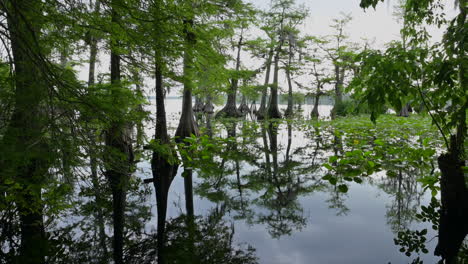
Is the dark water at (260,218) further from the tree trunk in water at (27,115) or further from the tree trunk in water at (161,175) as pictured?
the tree trunk in water at (27,115)

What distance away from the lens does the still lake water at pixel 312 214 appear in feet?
10.3

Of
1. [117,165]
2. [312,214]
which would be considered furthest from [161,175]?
[312,214]

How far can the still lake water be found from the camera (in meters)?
3.12

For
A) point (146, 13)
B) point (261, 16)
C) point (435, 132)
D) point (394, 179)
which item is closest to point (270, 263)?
point (146, 13)

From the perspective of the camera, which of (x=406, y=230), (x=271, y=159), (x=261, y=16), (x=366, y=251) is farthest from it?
(x=261, y=16)

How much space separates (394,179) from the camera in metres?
5.48

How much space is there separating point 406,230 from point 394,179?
2202 mm

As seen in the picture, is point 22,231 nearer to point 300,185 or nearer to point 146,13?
point 146,13

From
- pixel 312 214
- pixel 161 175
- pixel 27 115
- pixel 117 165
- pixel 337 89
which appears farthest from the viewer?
pixel 337 89

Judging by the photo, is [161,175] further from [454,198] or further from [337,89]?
[337,89]

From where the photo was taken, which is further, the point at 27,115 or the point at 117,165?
the point at 117,165

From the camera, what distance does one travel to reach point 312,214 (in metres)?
4.22

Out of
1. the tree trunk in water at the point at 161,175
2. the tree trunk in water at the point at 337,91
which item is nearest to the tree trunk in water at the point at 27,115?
the tree trunk in water at the point at 161,175

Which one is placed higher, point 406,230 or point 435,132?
point 435,132
